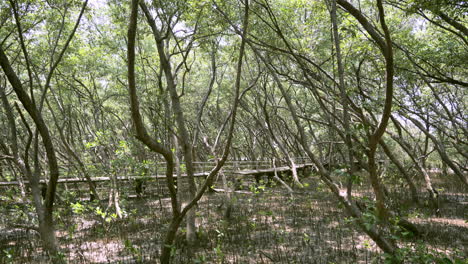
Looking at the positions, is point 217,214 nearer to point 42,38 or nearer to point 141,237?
point 141,237

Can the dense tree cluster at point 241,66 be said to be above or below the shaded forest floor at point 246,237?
above

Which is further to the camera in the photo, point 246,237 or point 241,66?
point 246,237

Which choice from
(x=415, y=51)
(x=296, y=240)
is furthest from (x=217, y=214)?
(x=415, y=51)

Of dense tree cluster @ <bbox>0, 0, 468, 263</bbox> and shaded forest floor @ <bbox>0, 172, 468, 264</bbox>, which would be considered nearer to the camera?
dense tree cluster @ <bbox>0, 0, 468, 263</bbox>

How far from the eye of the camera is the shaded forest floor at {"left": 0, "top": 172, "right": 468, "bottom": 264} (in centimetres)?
536

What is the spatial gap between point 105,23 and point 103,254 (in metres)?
8.85

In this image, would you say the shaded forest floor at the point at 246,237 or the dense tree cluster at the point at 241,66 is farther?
the shaded forest floor at the point at 246,237

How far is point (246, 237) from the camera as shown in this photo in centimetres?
655

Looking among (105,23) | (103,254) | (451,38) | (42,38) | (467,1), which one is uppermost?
(105,23)

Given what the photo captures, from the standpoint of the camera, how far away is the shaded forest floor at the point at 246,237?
5359mm

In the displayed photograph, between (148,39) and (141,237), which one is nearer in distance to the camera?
(141,237)

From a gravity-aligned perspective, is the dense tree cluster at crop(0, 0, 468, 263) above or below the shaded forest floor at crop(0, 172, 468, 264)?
above

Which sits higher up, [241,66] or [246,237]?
[241,66]

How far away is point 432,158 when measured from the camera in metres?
27.5
